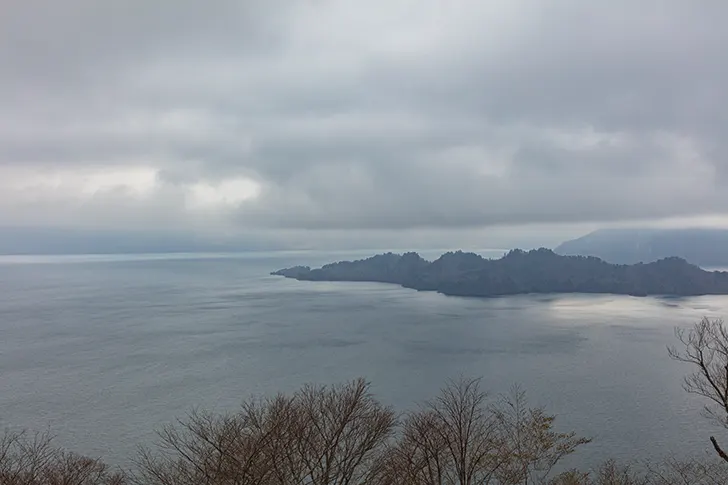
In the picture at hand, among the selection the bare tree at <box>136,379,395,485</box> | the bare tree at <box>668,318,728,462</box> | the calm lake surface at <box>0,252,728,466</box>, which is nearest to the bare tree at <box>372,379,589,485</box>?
the bare tree at <box>136,379,395,485</box>

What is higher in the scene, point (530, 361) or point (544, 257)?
point (544, 257)

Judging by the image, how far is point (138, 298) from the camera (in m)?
58.3

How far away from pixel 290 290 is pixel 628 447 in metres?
60.5

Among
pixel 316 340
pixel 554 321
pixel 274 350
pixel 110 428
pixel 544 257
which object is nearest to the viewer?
pixel 110 428

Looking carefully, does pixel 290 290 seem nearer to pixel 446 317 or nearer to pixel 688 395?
pixel 446 317

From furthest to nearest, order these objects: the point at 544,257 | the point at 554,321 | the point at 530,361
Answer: the point at 544,257, the point at 554,321, the point at 530,361

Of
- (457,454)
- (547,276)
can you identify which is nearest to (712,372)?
(457,454)

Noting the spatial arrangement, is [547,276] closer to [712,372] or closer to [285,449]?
[712,372]

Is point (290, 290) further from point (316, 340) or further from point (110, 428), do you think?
point (110, 428)

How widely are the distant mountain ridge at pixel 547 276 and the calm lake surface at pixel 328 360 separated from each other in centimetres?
1640

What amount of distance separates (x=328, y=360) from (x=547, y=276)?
60545mm

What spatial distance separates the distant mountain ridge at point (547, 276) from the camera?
70.2 m

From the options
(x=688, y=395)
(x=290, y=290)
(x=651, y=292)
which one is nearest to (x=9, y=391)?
(x=688, y=395)

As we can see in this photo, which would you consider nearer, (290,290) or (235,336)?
(235,336)
